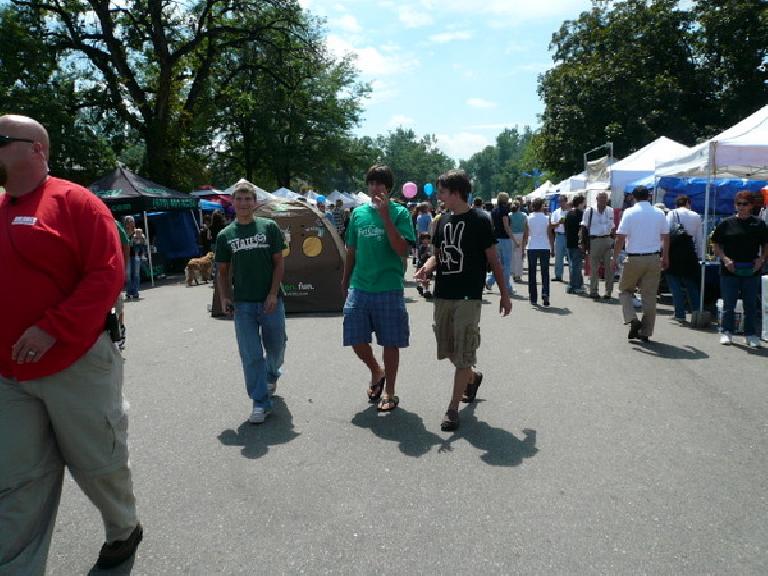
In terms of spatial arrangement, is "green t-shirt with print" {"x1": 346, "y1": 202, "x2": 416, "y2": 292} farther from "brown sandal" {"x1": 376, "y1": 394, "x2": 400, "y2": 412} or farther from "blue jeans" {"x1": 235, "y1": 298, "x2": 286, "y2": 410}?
"brown sandal" {"x1": 376, "y1": 394, "x2": 400, "y2": 412}

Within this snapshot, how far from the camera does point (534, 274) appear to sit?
1116cm

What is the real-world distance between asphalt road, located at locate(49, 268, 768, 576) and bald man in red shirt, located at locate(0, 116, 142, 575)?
21.7 inches

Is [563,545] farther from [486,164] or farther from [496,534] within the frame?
[486,164]

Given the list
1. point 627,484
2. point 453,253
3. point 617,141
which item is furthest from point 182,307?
point 617,141

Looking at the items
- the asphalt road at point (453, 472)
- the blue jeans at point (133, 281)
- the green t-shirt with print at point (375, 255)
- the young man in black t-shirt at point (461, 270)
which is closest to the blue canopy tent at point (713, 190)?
the asphalt road at point (453, 472)

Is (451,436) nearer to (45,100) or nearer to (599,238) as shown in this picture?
(599,238)

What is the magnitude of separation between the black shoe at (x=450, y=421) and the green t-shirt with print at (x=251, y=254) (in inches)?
64.0

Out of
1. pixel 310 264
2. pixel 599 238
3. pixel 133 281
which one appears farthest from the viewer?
pixel 133 281

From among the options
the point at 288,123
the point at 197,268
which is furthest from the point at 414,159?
the point at 197,268

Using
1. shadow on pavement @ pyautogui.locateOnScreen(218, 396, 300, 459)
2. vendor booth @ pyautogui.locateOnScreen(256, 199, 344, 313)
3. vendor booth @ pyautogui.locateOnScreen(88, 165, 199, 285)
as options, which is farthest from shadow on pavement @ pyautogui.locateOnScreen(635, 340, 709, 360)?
vendor booth @ pyautogui.locateOnScreen(88, 165, 199, 285)

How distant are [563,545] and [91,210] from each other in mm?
2550

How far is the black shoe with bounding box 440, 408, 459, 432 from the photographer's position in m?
4.72

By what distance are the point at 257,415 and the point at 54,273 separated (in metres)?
2.56

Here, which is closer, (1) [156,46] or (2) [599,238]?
(2) [599,238]
